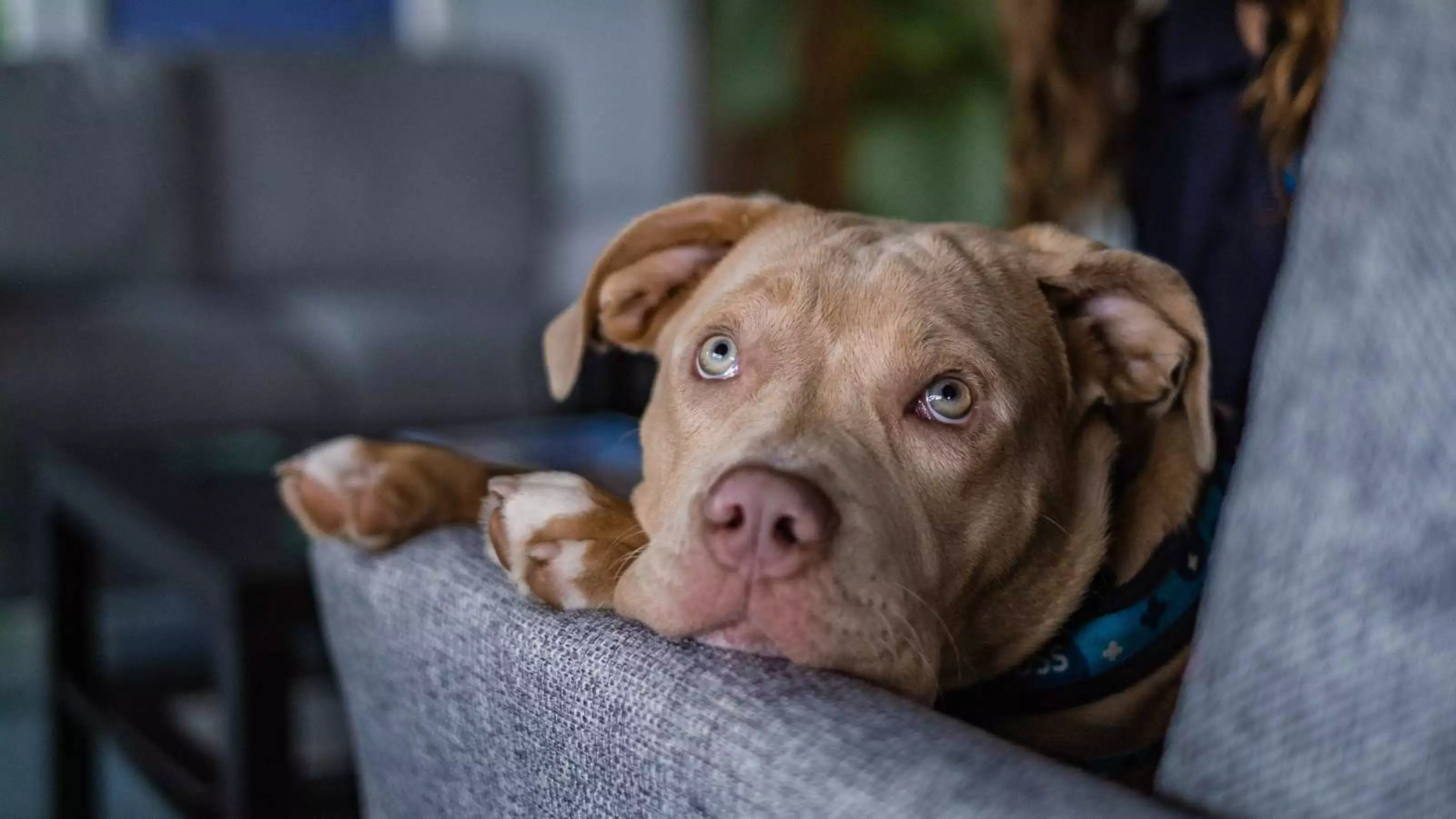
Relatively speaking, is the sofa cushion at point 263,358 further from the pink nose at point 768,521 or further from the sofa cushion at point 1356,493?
the sofa cushion at point 1356,493

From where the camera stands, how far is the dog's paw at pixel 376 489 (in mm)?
1477

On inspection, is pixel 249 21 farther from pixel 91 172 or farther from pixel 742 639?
pixel 742 639

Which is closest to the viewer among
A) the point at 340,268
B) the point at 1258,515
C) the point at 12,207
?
the point at 1258,515

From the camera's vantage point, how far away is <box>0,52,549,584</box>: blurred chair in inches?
182

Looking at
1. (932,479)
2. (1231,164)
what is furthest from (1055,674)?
(1231,164)

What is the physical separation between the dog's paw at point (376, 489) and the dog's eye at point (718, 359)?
0.99 ft

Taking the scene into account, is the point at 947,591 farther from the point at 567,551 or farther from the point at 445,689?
the point at 445,689

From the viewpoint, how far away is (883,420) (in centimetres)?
148

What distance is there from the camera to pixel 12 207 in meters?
5.03

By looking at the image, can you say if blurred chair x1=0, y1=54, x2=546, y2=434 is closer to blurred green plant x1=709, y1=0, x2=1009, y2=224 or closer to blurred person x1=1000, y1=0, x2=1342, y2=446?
blurred green plant x1=709, y1=0, x2=1009, y2=224

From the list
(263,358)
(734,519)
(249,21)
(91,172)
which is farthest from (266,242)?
(734,519)

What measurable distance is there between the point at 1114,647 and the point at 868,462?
38 centimetres

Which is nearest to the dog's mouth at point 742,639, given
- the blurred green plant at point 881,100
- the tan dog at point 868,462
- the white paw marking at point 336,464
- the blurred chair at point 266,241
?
the tan dog at point 868,462

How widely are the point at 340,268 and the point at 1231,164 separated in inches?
171
